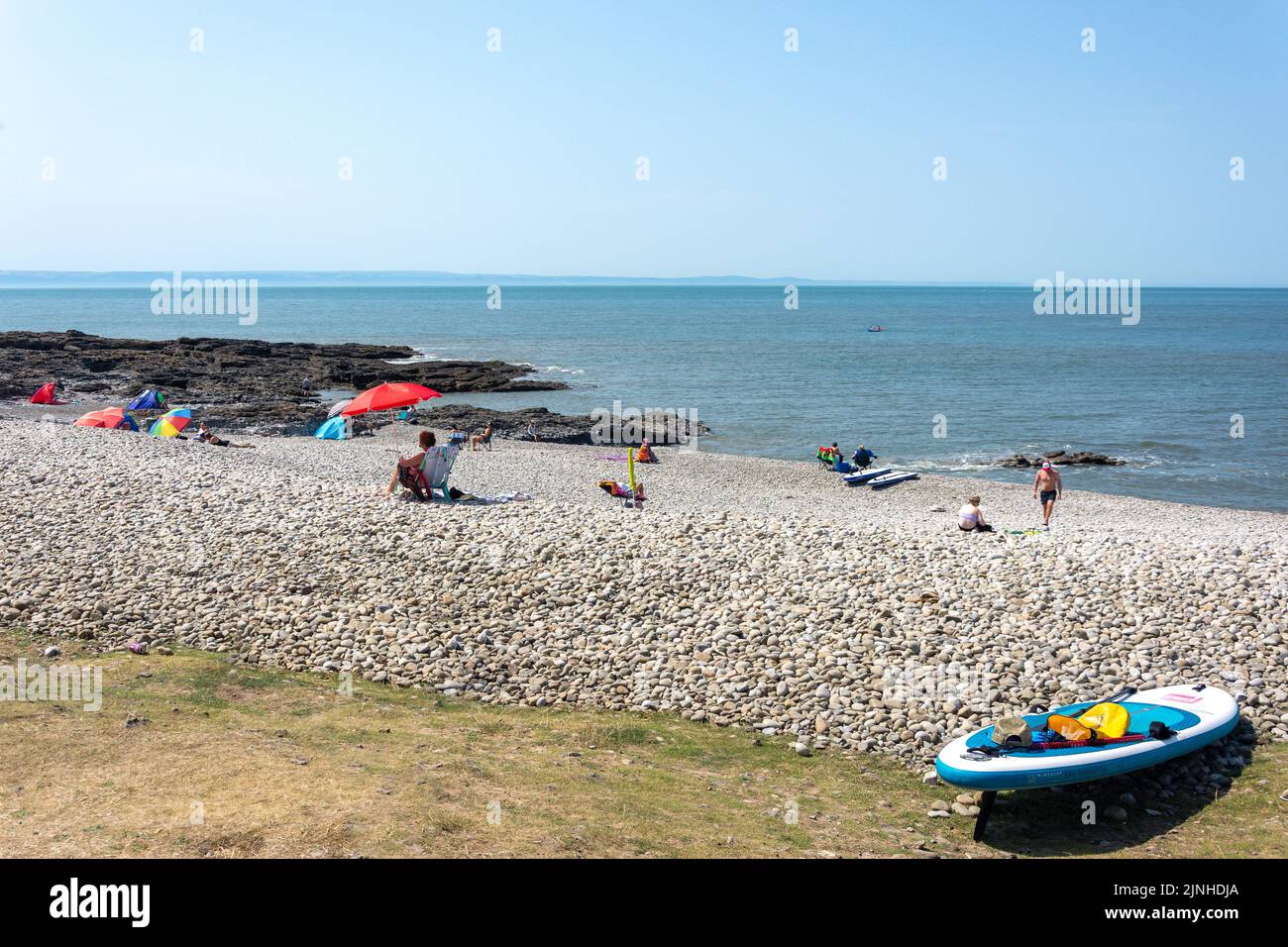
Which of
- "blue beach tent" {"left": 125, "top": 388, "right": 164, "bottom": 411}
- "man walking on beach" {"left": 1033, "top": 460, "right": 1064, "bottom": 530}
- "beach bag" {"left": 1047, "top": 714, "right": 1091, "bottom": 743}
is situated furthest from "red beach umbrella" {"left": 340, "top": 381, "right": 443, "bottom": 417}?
"blue beach tent" {"left": 125, "top": 388, "right": 164, "bottom": 411}

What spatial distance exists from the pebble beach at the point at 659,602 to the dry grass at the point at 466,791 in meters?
0.80

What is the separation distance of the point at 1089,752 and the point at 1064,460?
26.9m

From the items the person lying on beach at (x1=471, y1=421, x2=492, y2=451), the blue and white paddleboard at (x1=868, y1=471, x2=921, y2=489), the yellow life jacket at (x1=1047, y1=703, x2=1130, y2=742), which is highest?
the person lying on beach at (x1=471, y1=421, x2=492, y2=451)

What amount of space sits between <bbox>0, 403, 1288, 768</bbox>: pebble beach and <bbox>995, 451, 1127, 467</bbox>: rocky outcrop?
58.3ft

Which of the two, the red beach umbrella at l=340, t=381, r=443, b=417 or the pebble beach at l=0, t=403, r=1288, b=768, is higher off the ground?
the red beach umbrella at l=340, t=381, r=443, b=417

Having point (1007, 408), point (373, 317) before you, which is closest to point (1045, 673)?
point (1007, 408)

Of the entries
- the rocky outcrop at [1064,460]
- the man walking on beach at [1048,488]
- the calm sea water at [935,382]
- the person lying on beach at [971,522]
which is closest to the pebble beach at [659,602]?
the person lying on beach at [971,522]

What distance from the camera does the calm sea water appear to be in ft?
115

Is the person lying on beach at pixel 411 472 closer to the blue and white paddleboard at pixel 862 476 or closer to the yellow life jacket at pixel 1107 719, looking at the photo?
the yellow life jacket at pixel 1107 719

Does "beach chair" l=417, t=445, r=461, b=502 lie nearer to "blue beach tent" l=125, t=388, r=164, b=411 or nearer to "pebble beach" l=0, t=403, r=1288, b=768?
"pebble beach" l=0, t=403, r=1288, b=768

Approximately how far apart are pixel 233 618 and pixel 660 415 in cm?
3096

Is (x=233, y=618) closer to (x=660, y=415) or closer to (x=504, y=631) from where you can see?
(x=504, y=631)

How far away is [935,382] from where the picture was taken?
187ft

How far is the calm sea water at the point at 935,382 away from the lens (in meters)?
35.2
